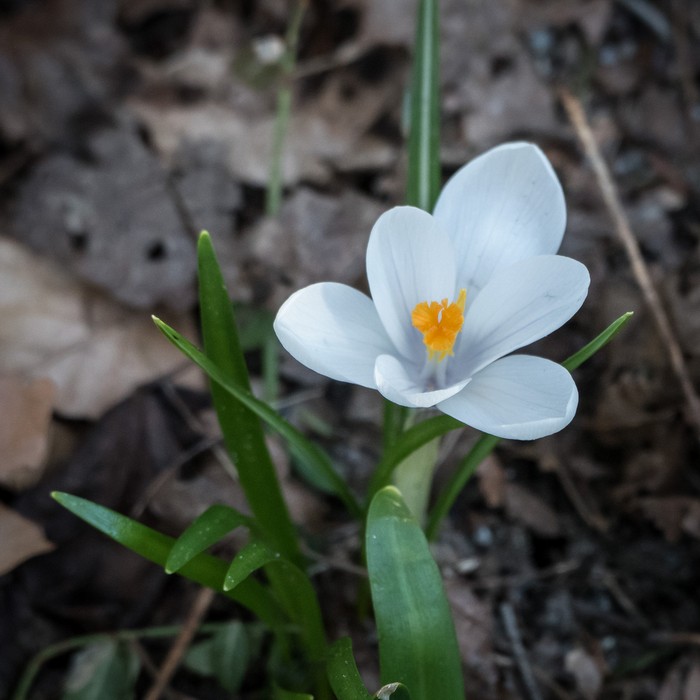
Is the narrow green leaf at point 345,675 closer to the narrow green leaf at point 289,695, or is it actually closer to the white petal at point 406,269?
the narrow green leaf at point 289,695

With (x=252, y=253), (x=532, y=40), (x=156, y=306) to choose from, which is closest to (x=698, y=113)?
(x=532, y=40)

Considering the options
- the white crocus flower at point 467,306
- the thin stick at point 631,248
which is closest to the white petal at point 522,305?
the white crocus flower at point 467,306

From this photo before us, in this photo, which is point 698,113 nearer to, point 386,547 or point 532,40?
point 532,40

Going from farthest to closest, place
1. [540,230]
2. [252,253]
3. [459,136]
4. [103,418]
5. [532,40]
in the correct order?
[532,40], [459,136], [252,253], [103,418], [540,230]

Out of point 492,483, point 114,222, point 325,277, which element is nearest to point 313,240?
point 325,277

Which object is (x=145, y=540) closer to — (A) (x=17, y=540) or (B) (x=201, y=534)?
(B) (x=201, y=534)

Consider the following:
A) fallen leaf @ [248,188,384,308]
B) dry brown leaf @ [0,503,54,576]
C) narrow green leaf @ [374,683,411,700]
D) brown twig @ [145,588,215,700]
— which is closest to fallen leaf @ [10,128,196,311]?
fallen leaf @ [248,188,384,308]

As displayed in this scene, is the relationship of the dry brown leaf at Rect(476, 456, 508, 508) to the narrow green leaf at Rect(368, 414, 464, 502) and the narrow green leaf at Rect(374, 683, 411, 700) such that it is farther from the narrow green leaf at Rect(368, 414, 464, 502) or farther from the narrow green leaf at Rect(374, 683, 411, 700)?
the narrow green leaf at Rect(374, 683, 411, 700)
